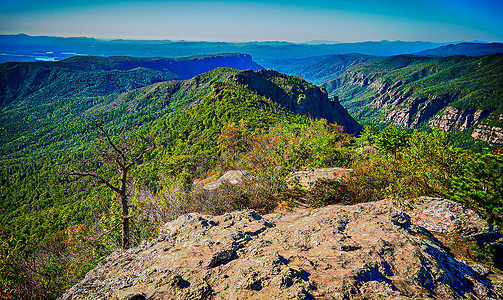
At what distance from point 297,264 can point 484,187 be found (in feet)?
34.0

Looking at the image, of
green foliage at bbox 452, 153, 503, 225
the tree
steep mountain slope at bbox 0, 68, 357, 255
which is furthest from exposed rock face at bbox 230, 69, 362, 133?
the tree

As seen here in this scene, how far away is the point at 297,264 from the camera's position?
16.2ft

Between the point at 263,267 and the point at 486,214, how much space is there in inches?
410

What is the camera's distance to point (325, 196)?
1173 centimetres

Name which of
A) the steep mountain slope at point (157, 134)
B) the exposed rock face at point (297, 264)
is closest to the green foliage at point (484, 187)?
the exposed rock face at point (297, 264)

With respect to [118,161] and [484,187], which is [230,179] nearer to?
[118,161]

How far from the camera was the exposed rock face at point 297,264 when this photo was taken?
14.0 ft

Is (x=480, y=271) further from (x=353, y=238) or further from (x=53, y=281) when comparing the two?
(x=53, y=281)

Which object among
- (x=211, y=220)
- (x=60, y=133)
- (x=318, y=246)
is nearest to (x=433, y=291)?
(x=318, y=246)

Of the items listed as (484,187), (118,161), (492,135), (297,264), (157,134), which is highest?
(118,161)

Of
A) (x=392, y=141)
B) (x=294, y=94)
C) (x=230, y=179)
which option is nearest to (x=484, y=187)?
(x=392, y=141)

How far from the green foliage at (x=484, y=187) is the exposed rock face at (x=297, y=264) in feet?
7.93

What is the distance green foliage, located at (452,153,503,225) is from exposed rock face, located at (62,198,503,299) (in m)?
2.42

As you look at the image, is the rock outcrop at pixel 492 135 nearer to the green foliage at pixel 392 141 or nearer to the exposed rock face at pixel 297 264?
the green foliage at pixel 392 141
